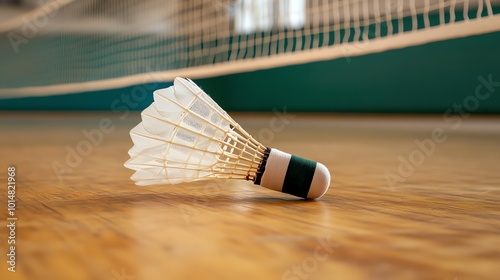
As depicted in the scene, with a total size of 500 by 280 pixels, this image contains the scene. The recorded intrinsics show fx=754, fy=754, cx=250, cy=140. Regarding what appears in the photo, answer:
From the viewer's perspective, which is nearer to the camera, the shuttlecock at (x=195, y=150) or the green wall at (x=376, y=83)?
the shuttlecock at (x=195, y=150)

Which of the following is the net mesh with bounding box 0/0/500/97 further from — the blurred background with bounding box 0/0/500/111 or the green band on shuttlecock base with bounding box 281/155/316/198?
the green band on shuttlecock base with bounding box 281/155/316/198

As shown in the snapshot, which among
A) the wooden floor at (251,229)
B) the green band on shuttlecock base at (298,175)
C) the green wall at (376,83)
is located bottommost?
the wooden floor at (251,229)

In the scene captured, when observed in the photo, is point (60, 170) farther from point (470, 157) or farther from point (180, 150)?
point (470, 157)

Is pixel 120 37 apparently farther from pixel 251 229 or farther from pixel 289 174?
pixel 251 229

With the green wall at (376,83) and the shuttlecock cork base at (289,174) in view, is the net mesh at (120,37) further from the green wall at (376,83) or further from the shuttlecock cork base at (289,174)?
the shuttlecock cork base at (289,174)

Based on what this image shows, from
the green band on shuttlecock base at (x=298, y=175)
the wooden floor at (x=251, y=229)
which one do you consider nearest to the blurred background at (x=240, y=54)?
the wooden floor at (x=251, y=229)

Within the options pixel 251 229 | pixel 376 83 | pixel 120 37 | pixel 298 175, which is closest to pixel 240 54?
pixel 376 83

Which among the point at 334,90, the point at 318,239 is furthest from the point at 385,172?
the point at 334,90

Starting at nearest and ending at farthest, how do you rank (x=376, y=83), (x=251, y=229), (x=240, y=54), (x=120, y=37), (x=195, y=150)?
1. (x=251, y=229)
2. (x=195, y=150)
3. (x=376, y=83)
4. (x=240, y=54)
5. (x=120, y=37)
